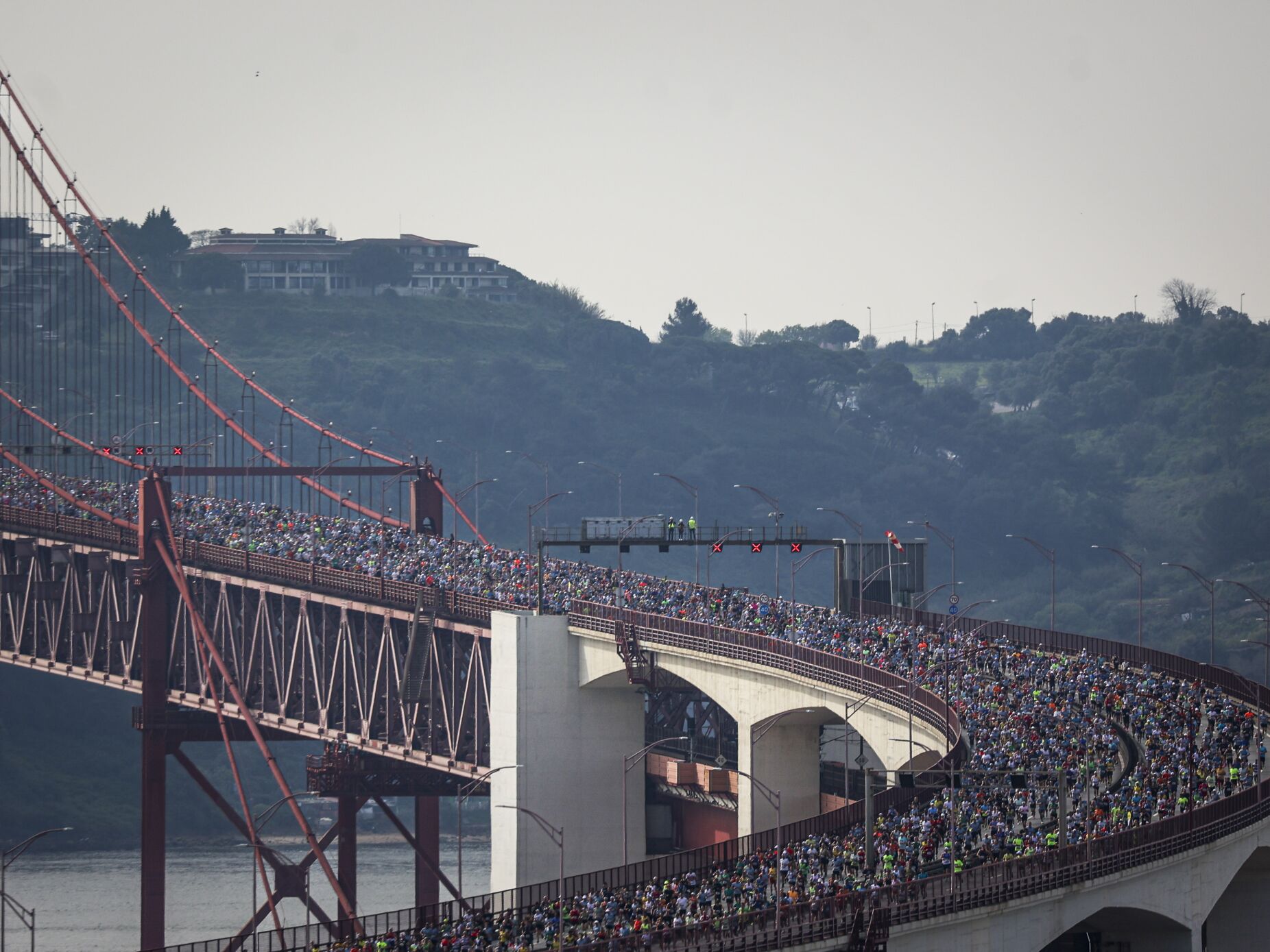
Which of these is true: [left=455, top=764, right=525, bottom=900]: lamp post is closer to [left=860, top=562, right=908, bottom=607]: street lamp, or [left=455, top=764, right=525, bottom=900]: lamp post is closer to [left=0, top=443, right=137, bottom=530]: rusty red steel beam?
[left=860, top=562, right=908, bottom=607]: street lamp

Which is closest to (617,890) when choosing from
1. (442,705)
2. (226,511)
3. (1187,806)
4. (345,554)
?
(1187,806)

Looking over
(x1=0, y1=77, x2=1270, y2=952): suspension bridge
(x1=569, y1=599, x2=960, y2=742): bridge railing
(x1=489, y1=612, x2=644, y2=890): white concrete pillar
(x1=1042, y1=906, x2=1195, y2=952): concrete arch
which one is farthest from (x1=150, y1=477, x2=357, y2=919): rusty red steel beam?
(x1=1042, y1=906, x2=1195, y2=952): concrete arch

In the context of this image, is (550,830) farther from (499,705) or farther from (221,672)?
(221,672)

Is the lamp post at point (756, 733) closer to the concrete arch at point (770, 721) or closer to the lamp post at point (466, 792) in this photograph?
the concrete arch at point (770, 721)

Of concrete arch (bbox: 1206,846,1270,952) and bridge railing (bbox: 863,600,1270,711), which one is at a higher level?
bridge railing (bbox: 863,600,1270,711)

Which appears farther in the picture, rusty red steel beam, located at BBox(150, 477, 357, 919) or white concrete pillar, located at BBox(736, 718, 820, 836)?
rusty red steel beam, located at BBox(150, 477, 357, 919)

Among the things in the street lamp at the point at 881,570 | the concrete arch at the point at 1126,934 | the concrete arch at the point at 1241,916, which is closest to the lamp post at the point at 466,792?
the street lamp at the point at 881,570

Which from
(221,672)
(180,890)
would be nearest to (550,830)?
(221,672)
